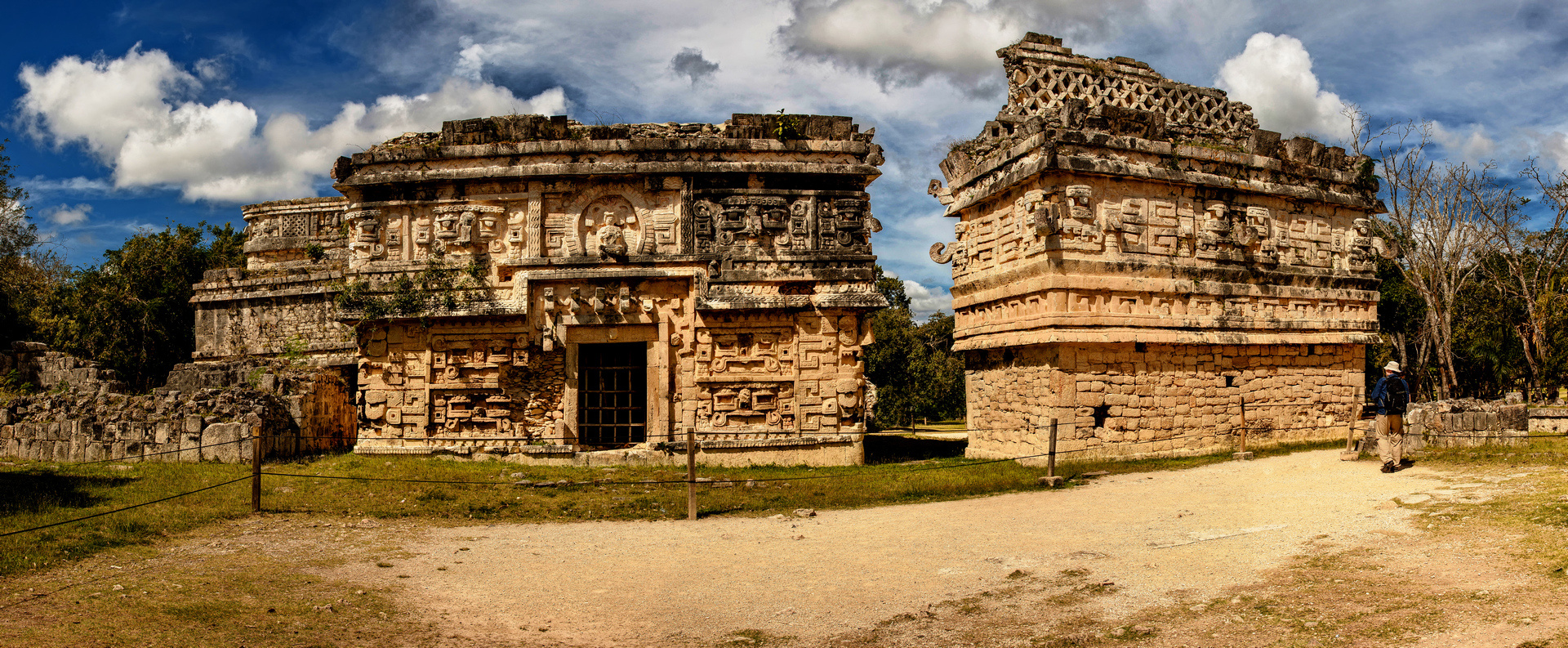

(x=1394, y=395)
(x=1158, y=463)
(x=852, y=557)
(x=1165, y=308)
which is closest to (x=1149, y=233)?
(x=1165, y=308)

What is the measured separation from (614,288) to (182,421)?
650 centimetres

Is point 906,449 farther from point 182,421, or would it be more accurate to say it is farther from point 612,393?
point 182,421

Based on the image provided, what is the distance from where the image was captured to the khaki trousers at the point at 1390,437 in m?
10.1

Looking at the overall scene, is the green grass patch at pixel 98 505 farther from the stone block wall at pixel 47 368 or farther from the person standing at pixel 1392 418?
the person standing at pixel 1392 418

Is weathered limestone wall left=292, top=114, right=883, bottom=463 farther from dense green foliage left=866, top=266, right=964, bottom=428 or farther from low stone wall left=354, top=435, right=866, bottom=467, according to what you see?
dense green foliage left=866, top=266, right=964, bottom=428

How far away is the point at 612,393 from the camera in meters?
13.9

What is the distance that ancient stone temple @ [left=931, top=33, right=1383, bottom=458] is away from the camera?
1273 cm

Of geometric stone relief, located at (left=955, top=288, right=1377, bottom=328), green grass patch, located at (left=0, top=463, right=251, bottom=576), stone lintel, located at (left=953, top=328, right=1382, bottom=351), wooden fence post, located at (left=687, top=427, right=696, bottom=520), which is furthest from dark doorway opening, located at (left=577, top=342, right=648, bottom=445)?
geometric stone relief, located at (left=955, top=288, right=1377, bottom=328)

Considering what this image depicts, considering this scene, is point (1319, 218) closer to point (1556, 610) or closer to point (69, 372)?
point (1556, 610)

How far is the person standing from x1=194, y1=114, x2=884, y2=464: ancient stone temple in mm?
6502

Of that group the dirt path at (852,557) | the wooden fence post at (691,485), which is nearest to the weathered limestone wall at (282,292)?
the wooden fence post at (691,485)

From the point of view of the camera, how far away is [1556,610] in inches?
198

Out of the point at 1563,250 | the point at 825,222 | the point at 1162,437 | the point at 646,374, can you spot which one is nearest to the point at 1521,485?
the point at 1162,437

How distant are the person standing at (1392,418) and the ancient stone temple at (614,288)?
6502 millimetres
